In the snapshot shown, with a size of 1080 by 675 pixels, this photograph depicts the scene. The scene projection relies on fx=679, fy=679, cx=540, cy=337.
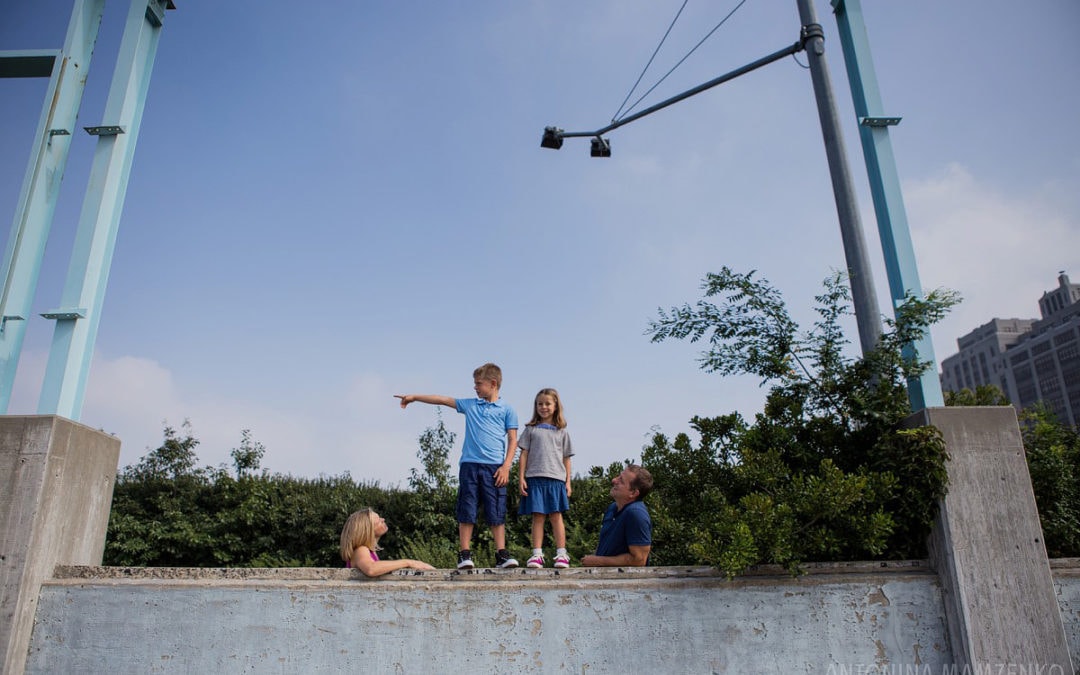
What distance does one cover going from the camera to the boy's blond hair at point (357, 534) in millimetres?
4699

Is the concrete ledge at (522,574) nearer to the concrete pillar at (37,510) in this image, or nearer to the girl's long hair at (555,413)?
the concrete pillar at (37,510)

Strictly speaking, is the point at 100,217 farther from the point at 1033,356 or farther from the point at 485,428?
the point at 1033,356

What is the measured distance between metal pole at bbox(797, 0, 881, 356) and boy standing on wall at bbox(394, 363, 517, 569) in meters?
2.83

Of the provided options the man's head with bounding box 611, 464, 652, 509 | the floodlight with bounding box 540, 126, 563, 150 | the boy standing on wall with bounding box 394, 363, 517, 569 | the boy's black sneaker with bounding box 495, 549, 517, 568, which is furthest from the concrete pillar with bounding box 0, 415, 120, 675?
the floodlight with bounding box 540, 126, 563, 150

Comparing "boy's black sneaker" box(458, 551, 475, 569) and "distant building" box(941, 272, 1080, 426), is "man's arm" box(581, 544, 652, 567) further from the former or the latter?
"distant building" box(941, 272, 1080, 426)

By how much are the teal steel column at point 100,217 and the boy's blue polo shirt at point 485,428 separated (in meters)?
2.80

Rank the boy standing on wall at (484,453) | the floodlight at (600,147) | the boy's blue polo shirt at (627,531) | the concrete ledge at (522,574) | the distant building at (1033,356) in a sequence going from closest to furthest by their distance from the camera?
1. the concrete ledge at (522,574)
2. the boy's blue polo shirt at (627,531)
3. the boy standing on wall at (484,453)
4. the floodlight at (600,147)
5. the distant building at (1033,356)

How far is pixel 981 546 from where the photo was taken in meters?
4.36

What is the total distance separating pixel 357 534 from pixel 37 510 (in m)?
1.98

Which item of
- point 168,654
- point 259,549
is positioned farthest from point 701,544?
point 259,549

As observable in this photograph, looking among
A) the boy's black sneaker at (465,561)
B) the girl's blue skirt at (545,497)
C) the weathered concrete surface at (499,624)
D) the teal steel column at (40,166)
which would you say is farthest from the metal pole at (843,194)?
the teal steel column at (40,166)

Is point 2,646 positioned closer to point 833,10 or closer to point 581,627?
point 581,627

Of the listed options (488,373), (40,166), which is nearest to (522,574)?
(488,373)

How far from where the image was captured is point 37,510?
431 cm
